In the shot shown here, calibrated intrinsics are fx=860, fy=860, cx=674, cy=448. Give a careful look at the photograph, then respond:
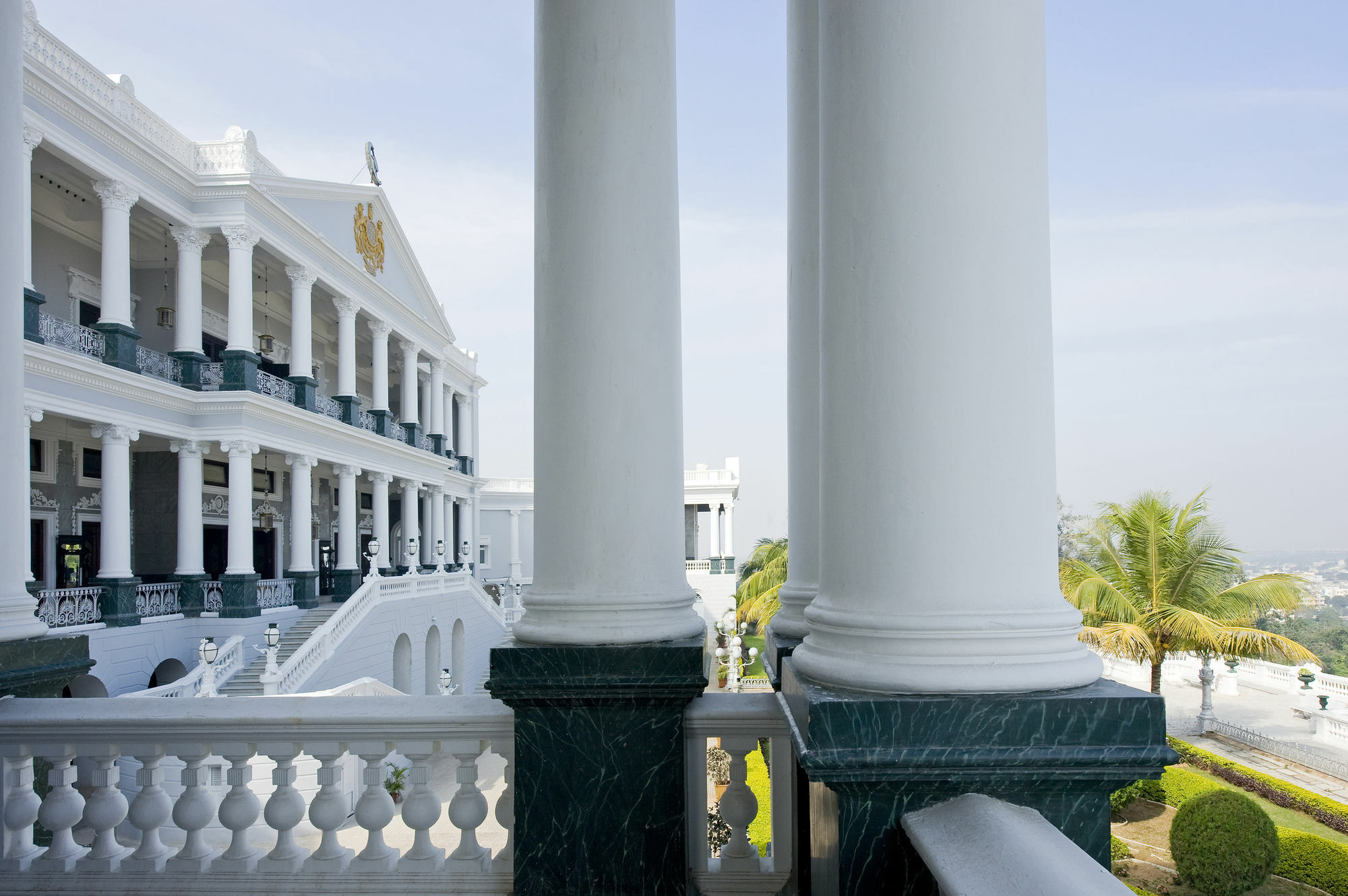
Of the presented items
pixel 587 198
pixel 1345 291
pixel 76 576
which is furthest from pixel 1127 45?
pixel 1345 291

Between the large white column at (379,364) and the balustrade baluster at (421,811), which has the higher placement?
the large white column at (379,364)

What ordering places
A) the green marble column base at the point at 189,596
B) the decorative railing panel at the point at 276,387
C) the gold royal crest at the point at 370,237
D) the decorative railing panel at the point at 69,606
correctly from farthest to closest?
the gold royal crest at the point at 370,237 → the decorative railing panel at the point at 276,387 → the green marble column base at the point at 189,596 → the decorative railing panel at the point at 69,606

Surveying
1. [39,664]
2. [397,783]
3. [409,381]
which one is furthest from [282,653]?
[39,664]

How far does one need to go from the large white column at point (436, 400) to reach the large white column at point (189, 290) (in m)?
16.1

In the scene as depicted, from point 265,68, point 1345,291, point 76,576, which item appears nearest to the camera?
point 76,576

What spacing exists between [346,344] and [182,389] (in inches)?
292

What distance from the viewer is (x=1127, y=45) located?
22.3 meters

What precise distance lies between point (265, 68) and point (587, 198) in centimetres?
2964

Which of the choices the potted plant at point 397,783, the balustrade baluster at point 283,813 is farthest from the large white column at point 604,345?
the potted plant at point 397,783

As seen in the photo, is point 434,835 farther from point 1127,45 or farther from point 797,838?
point 1127,45

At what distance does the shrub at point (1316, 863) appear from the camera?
42.8ft

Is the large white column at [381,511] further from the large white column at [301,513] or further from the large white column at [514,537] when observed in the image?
the large white column at [514,537]

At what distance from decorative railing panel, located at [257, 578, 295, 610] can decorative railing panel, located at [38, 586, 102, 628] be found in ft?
12.7

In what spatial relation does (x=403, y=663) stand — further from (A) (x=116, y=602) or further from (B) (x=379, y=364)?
(B) (x=379, y=364)
